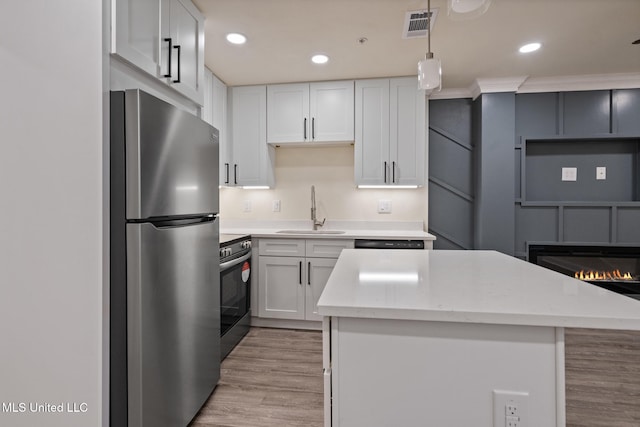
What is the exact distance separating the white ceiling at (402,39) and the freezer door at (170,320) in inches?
56.2

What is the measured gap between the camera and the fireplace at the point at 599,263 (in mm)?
3275

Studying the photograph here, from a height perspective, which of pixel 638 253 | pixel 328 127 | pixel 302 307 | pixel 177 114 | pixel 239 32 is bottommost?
pixel 302 307

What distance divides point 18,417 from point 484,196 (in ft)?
11.9

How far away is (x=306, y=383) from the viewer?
2.10m

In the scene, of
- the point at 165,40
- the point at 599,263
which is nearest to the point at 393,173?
the point at 165,40

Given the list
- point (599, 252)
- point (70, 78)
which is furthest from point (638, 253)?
point (70, 78)

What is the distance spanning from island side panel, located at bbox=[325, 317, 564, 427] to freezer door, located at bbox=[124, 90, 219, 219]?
0.90 meters

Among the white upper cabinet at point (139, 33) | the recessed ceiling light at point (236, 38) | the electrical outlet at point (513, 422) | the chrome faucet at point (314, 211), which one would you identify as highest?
the recessed ceiling light at point (236, 38)

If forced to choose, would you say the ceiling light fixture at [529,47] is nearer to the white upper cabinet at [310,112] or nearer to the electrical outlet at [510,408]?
the white upper cabinet at [310,112]

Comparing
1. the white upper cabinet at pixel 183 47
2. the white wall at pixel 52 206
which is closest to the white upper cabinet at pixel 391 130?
the white upper cabinet at pixel 183 47

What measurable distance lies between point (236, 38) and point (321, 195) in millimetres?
1727

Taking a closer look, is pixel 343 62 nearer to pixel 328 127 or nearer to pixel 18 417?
pixel 328 127

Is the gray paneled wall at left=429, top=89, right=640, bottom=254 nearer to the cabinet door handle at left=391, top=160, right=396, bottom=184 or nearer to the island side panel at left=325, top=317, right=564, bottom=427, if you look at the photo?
the cabinet door handle at left=391, top=160, right=396, bottom=184

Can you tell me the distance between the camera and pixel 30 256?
4.12 feet
